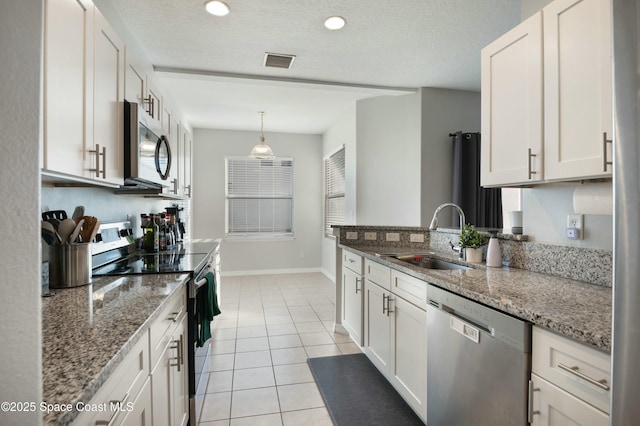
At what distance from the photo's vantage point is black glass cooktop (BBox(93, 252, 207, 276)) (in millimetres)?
1842

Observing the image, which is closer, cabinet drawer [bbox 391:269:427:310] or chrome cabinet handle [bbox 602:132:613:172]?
chrome cabinet handle [bbox 602:132:613:172]

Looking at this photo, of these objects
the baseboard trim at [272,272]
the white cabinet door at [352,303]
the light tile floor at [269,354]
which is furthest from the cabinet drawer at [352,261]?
the baseboard trim at [272,272]

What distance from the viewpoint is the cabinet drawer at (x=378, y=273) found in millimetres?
2240

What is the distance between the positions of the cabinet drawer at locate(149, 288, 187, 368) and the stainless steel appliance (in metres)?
1.33

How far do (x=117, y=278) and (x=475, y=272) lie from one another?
1901 millimetres

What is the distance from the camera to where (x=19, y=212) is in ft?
1.45

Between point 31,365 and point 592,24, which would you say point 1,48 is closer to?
point 31,365

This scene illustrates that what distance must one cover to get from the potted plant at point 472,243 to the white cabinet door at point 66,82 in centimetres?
212

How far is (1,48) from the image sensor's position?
43 centimetres

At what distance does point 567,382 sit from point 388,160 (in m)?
3.57

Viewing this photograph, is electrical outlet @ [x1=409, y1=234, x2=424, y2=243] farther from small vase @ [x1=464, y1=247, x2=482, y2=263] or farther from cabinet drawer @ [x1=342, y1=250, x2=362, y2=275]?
small vase @ [x1=464, y1=247, x2=482, y2=263]

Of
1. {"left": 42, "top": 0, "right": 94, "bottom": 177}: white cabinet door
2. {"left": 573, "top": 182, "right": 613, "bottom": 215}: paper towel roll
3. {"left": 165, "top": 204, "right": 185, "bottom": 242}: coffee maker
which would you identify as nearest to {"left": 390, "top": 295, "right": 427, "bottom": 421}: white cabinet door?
{"left": 573, "top": 182, "right": 613, "bottom": 215}: paper towel roll

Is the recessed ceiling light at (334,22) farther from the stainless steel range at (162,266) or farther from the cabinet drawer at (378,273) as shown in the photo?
the stainless steel range at (162,266)

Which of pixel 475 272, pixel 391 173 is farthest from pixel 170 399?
pixel 391 173
